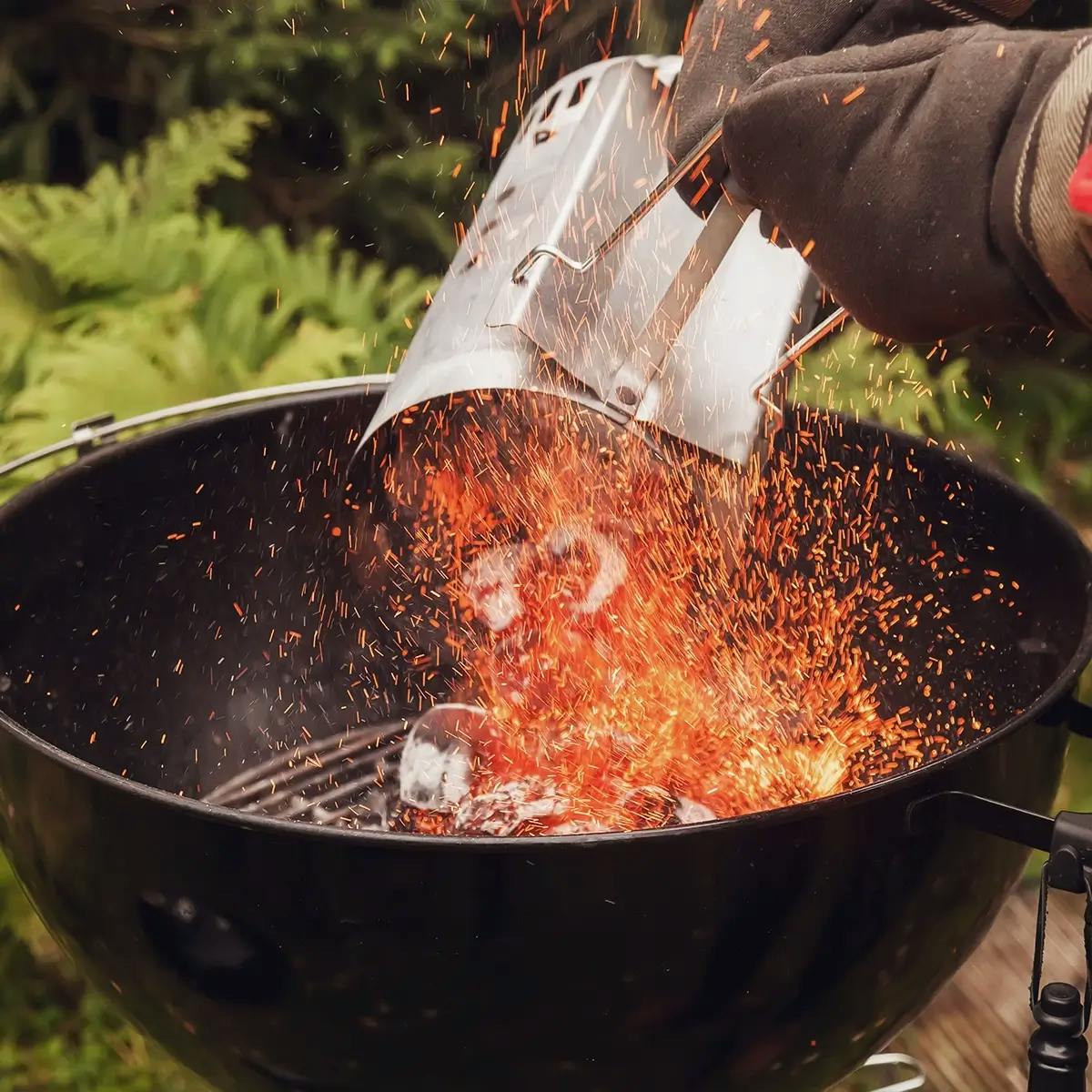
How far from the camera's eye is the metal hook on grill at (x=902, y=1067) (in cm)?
136

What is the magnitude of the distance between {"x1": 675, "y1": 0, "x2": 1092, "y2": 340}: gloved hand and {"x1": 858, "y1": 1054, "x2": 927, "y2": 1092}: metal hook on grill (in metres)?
0.79

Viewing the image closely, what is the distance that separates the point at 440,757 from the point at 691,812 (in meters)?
0.29

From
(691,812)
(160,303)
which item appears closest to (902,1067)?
(691,812)

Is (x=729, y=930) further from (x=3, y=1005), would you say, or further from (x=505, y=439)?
(x=3, y=1005)

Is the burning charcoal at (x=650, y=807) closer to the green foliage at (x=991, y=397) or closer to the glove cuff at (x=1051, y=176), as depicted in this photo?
the glove cuff at (x=1051, y=176)

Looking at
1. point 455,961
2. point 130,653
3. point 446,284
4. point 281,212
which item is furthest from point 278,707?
point 281,212

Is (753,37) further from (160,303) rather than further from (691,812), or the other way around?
(160,303)

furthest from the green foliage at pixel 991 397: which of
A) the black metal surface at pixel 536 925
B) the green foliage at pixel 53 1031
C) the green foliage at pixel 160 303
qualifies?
the green foliage at pixel 53 1031

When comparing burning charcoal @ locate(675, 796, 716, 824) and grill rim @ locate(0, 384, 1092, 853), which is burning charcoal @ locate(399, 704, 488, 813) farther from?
grill rim @ locate(0, 384, 1092, 853)

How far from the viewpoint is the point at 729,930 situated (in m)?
0.82

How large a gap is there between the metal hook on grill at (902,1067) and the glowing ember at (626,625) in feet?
1.05

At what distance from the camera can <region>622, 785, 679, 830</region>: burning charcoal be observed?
4.06 feet

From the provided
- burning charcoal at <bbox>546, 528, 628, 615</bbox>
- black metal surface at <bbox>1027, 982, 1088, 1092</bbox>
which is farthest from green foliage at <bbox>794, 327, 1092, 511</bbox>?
black metal surface at <bbox>1027, 982, 1088, 1092</bbox>

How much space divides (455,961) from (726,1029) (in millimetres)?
197
